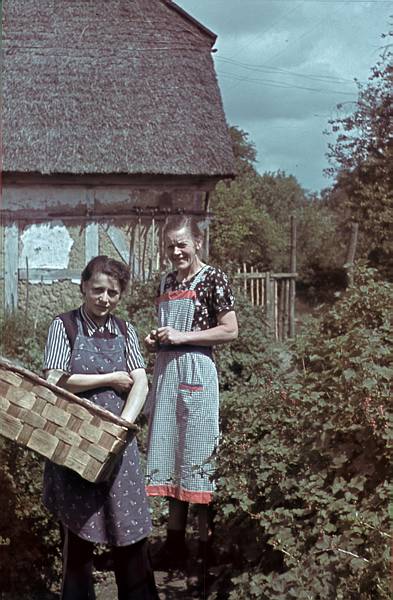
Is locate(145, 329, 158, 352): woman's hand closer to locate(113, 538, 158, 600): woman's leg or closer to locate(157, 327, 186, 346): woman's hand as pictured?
locate(157, 327, 186, 346): woman's hand

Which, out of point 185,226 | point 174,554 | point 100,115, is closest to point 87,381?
point 185,226

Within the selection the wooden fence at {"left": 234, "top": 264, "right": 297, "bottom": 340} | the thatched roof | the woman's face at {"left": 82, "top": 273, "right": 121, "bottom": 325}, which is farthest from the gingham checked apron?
the wooden fence at {"left": 234, "top": 264, "right": 297, "bottom": 340}

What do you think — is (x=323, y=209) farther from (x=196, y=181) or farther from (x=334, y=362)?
(x=334, y=362)

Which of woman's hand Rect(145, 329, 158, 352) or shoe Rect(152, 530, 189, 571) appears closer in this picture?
woman's hand Rect(145, 329, 158, 352)

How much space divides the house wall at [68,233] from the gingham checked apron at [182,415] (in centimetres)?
38

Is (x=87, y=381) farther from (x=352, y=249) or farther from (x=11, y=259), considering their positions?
(x=352, y=249)

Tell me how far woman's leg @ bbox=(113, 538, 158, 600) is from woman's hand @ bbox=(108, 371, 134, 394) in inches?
21.8

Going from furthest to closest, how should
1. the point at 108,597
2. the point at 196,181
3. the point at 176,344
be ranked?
the point at 196,181
the point at 108,597
the point at 176,344

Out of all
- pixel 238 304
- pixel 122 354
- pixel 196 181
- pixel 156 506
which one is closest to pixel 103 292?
pixel 122 354

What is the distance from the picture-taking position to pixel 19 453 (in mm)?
3398

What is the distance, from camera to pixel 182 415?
3289mm

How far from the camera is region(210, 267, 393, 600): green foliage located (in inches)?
94.7

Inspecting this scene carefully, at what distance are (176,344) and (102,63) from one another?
1.53 m

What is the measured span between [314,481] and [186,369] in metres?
0.73
